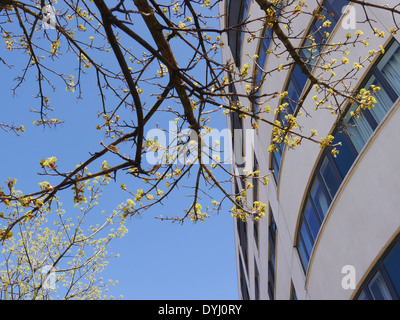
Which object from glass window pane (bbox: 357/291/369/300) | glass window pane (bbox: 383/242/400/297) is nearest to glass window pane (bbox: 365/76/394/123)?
glass window pane (bbox: 383/242/400/297)

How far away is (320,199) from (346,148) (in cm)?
170

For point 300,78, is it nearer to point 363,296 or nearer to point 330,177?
point 330,177

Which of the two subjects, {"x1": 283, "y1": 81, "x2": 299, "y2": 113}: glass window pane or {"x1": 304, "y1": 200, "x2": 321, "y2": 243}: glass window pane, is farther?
{"x1": 283, "y1": 81, "x2": 299, "y2": 113}: glass window pane

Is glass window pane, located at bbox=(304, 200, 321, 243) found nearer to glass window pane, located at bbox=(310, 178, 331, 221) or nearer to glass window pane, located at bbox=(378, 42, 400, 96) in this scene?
glass window pane, located at bbox=(310, 178, 331, 221)

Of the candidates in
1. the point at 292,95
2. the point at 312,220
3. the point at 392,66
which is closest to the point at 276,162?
the point at 292,95

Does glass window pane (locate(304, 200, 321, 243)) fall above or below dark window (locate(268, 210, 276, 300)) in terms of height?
below

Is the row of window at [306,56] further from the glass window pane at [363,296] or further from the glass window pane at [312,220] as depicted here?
the glass window pane at [363,296]

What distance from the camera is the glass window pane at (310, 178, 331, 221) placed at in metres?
7.90

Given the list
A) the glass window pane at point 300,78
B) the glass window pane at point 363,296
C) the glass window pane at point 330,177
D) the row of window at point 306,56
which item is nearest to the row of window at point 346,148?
the glass window pane at point 330,177

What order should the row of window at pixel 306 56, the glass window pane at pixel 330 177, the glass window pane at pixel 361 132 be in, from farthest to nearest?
the row of window at pixel 306 56 → the glass window pane at pixel 330 177 → the glass window pane at pixel 361 132

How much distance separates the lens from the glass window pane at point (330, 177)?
7.33 meters

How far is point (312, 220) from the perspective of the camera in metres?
8.71
